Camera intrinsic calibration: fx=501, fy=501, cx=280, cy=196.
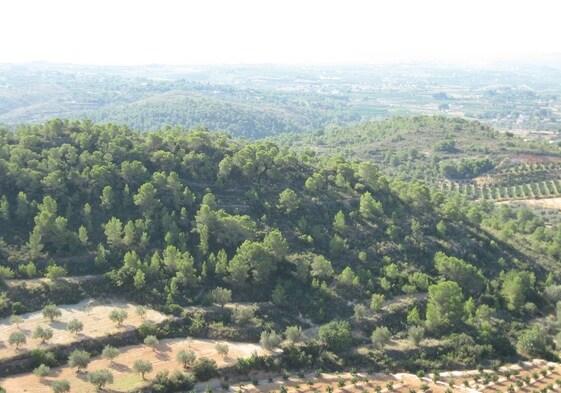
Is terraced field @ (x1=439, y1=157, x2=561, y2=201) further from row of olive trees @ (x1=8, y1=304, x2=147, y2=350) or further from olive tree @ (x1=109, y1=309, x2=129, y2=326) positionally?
row of olive trees @ (x1=8, y1=304, x2=147, y2=350)

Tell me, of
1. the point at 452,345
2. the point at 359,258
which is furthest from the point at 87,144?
the point at 452,345

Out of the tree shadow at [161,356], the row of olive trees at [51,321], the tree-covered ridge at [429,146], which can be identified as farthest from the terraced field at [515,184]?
the row of olive trees at [51,321]

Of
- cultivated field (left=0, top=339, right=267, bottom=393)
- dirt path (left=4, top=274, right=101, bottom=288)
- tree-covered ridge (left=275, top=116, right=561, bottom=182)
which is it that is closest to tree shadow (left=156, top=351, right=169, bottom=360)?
cultivated field (left=0, top=339, right=267, bottom=393)

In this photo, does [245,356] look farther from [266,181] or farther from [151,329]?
[266,181]

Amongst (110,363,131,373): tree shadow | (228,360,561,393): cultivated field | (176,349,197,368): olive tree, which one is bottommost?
(228,360,561,393): cultivated field

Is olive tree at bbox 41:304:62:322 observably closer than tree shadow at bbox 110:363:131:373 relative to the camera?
No

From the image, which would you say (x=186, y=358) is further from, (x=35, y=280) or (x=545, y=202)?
(x=545, y=202)
